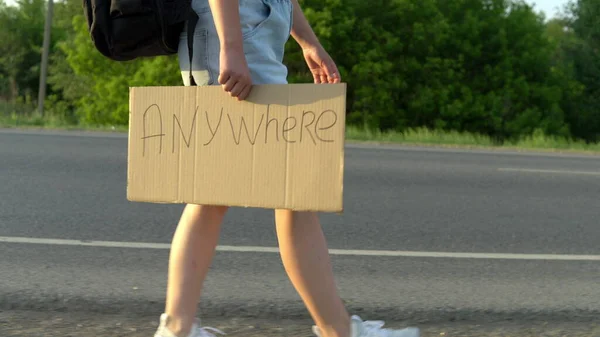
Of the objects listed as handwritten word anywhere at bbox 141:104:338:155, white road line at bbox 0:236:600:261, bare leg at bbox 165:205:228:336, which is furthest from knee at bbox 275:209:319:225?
white road line at bbox 0:236:600:261

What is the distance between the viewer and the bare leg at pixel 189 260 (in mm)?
2744

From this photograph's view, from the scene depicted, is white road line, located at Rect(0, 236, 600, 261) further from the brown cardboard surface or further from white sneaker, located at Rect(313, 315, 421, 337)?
the brown cardboard surface

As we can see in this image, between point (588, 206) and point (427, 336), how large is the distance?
13.5ft

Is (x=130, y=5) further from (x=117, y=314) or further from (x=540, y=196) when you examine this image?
(x=540, y=196)

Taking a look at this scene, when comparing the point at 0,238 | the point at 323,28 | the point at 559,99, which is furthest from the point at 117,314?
the point at 559,99

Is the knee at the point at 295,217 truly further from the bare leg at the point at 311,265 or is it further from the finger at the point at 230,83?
the finger at the point at 230,83

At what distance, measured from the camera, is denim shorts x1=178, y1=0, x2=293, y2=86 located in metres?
2.64

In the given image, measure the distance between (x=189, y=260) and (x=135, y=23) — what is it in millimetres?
744

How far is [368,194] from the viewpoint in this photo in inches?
289

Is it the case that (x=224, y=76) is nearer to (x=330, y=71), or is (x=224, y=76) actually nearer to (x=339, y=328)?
(x=330, y=71)

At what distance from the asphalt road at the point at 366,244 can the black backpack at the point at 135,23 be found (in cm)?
134

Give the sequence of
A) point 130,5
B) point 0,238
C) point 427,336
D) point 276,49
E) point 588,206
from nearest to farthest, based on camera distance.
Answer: point 130,5 → point 276,49 → point 427,336 → point 0,238 → point 588,206

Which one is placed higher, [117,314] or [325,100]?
[325,100]

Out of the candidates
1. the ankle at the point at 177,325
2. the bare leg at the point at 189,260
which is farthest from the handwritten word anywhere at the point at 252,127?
the ankle at the point at 177,325
